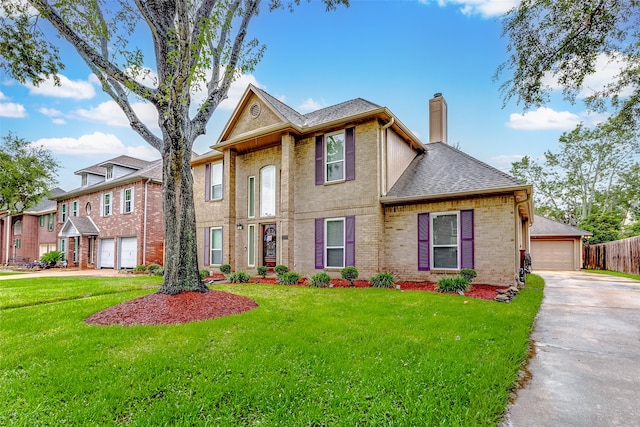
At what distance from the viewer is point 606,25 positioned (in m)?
6.51

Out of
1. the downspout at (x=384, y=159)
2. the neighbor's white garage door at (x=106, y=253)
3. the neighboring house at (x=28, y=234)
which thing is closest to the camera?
the downspout at (x=384, y=159)

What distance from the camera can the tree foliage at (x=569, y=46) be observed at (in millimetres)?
6441

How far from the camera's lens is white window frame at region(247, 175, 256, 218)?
561 inches

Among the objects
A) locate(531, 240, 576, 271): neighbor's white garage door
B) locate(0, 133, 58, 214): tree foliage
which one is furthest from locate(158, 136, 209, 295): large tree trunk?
locate(0, 133, 58, 214): tree foliage

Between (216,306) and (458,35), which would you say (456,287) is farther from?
(458,35)

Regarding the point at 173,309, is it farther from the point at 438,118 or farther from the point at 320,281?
the point at 438,118

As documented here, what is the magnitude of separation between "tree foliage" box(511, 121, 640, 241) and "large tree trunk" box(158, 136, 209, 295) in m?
29.9

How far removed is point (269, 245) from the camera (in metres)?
13.9

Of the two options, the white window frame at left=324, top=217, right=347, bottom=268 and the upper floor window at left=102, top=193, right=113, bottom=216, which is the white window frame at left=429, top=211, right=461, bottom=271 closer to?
the white window frame at left=324, top=217, right=347, bottom=268

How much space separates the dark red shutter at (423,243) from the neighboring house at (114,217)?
16.3 meters

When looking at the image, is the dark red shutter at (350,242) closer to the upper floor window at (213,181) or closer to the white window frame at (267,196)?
the white window frame at (267,196)


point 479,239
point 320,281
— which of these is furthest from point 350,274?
point 479,239

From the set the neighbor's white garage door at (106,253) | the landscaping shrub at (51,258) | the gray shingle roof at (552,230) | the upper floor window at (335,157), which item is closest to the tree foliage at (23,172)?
the landscaping shrub at (51,258)

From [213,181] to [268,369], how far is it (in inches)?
531
